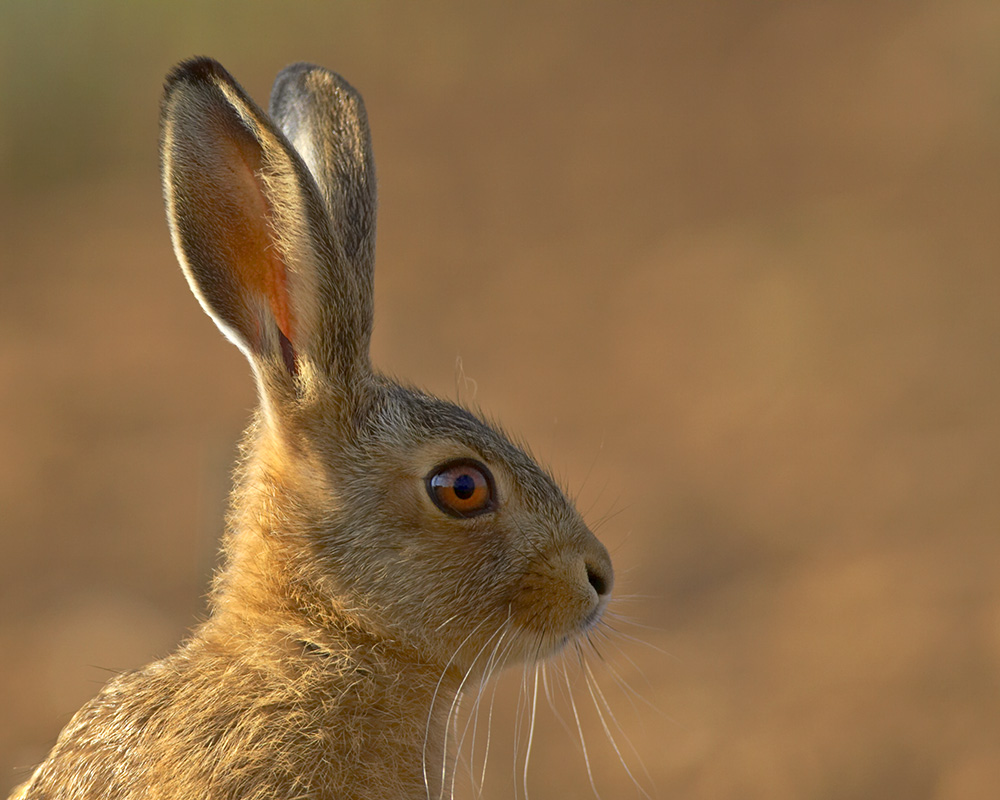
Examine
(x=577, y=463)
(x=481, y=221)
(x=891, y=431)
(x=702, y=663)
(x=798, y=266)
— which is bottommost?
(x=702, y=663)

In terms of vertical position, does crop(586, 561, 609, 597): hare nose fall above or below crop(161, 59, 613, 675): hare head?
below

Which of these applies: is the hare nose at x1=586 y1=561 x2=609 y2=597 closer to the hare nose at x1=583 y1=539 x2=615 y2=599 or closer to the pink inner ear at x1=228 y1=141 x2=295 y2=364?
the hare nose at x1=583 y1=539 x2=615 y2=599

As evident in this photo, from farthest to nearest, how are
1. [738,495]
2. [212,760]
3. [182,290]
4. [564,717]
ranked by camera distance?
[182,290] → [738,495] → [564,717] → [212,760]

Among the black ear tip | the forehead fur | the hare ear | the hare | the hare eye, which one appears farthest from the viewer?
the hare ear

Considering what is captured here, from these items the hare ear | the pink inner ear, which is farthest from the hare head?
the hare ear

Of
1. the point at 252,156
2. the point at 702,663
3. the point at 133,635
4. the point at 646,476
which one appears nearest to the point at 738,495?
the point at 646,476

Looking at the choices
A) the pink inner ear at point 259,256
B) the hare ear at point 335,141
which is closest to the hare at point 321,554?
the pink inner ear at point 259,256

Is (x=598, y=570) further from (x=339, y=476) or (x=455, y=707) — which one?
(x=339, y=476)

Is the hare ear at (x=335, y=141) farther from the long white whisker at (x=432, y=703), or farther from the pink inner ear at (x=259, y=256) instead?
the long white whisker at (x=432, y=703)

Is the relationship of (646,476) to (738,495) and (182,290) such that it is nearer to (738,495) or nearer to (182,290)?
(738,495)
